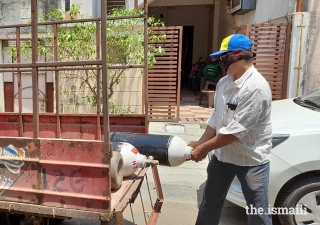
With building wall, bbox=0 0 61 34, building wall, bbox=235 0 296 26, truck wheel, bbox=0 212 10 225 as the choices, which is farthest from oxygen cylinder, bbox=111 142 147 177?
building wall, bbox=0 0 61 34

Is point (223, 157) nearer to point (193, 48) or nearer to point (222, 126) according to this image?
point (222, 126)

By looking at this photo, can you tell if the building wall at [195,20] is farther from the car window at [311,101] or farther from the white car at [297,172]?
the white car at [297,172]

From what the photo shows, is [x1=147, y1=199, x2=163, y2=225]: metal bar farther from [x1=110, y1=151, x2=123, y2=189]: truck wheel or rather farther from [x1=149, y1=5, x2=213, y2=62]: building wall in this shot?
[x1=149, y1=5, x2=213, y2=62]: building wall

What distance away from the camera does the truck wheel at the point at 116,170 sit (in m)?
→ 2.11

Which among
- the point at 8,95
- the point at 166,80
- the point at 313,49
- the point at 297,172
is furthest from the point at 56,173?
the point at 8,95

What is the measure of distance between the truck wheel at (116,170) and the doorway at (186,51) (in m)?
11.7

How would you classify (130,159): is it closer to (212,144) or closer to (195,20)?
(212,144)

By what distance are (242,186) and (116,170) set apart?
3.49ft

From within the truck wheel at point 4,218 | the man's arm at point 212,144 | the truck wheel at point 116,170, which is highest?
the man's arm at point 212,144

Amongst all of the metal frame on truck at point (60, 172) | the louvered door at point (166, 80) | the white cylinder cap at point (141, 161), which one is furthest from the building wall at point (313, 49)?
the metal frame on truck at point (60, 172)

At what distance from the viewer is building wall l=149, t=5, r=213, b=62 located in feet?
43.3

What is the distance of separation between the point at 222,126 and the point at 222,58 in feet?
1.80

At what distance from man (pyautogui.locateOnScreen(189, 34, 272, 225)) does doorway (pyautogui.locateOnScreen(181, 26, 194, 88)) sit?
11.4m

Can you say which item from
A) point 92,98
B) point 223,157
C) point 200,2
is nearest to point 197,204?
point 223,157
